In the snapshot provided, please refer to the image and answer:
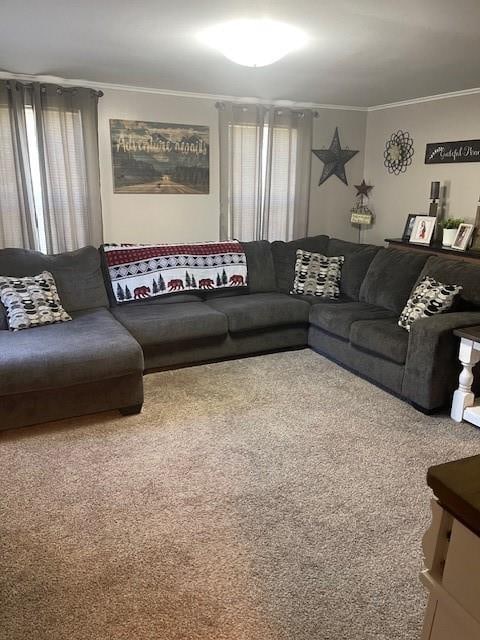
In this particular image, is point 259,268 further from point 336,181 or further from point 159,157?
point 336,181

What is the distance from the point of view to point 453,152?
15.3ft

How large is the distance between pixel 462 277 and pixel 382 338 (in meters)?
0.73

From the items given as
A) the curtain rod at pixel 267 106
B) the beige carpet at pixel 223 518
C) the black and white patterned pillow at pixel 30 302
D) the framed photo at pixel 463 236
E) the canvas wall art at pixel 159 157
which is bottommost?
the beige carpet at pixel 223 518

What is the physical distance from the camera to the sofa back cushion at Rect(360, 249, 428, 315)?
12.6 feet

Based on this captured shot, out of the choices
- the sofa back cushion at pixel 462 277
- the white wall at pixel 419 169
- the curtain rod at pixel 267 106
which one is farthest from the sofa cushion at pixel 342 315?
the curtain rod at pixel 267 106

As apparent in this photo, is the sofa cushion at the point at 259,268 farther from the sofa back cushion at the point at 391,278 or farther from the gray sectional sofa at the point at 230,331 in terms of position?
the sofa back cushion at the point at 391,278

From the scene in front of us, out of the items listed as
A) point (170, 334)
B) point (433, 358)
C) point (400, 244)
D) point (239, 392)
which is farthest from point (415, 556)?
point (400, 244)

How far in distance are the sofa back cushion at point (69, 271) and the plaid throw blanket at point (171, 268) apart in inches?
5.0

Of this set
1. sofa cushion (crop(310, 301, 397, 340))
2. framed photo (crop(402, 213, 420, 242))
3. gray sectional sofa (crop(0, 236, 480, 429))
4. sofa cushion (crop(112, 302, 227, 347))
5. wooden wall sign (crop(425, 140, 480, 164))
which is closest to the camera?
gray sectional sofa (crop(0, 236, 480, 429))

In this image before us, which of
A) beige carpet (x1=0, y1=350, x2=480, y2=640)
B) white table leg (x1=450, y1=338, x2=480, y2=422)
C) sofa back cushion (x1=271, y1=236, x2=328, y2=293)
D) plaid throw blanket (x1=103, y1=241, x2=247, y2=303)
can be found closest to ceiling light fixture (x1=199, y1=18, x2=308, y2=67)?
plaid throw blanket (x1=103, y1=241, x2=247, y2=303)

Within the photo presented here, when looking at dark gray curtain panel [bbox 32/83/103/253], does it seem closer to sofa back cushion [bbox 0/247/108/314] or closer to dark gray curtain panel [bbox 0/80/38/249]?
dark gray curtain panel [bbox 0/80/38/249]

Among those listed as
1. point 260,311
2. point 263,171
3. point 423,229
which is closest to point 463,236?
point 423,229

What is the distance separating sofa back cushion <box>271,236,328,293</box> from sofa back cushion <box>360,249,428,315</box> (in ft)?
2.16

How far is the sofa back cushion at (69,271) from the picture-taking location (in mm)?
3564
